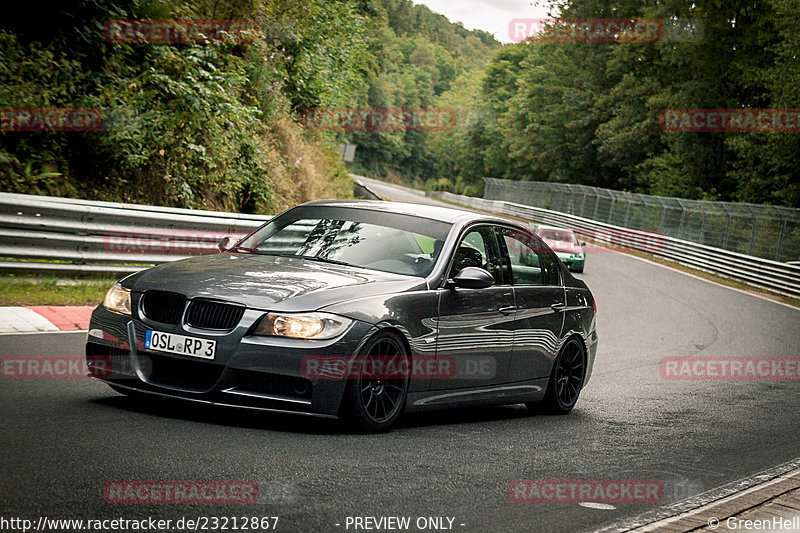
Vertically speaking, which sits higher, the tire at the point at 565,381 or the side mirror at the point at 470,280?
the side mirror at the point at 470,280

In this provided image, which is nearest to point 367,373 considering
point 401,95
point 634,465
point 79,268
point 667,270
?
point 634,465

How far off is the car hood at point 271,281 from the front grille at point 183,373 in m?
0.41

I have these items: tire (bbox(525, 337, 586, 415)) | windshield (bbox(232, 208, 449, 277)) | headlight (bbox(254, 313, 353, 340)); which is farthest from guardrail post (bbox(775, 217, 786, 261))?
headlight (bbox(254, 313, 353, 340))

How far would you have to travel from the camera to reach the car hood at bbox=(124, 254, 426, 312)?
19.8 ft

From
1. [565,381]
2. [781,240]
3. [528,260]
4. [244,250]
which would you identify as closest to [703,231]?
[781,240]

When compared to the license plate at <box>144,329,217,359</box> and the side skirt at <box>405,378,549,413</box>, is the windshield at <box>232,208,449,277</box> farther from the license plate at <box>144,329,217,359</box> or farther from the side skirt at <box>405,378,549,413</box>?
the license plate at <box>144,329,217,359</box>

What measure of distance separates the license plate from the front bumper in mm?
30

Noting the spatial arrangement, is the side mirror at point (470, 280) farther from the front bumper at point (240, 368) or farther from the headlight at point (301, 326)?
the headlight at point (301, 326)

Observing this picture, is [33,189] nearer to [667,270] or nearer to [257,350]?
[257,350]

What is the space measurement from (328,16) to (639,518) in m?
24.9

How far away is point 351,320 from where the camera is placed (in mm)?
6121

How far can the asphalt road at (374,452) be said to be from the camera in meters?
4.62

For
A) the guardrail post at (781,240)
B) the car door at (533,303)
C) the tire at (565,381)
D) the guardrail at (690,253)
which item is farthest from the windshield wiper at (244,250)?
the guardrail post at (781,240)

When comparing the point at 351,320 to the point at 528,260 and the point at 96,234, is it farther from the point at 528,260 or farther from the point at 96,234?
the point at 96,234
